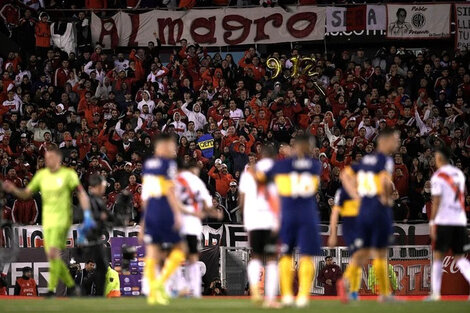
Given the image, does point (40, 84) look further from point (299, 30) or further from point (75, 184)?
point (75, 184)

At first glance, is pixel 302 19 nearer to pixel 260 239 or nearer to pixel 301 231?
pixel 260 239

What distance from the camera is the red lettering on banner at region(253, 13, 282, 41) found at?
3869 cm

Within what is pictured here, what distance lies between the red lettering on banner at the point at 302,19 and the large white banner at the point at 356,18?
0.47 metres

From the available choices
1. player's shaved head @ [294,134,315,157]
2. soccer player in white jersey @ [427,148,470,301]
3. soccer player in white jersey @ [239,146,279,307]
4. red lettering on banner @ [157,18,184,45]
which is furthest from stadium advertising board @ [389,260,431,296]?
red lettering on banner @ [157,18,184,45]

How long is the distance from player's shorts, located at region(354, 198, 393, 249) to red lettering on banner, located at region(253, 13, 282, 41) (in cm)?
2098

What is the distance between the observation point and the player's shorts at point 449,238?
20500 millimetres

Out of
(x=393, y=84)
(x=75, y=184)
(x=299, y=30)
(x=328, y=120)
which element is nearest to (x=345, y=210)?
(x=75, y=184)

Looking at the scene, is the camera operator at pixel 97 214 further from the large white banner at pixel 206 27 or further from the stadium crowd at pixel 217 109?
the large white banner at pixel 206 27

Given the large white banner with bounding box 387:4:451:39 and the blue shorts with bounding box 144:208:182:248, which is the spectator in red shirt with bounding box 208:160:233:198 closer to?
the large white banner with bounding box 387:4:451:39

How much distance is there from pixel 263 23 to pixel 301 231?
22.0 metres

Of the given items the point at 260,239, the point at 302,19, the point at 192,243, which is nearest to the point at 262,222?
the point at 260,239

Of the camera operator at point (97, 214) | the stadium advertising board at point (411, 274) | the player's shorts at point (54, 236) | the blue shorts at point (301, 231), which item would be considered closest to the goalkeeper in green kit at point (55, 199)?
the player's shorts at point (54, 236)

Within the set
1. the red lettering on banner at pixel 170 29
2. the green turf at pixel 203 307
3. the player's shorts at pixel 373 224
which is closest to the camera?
the green turf at pixel 203 307

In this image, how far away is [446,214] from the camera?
2053 cm
